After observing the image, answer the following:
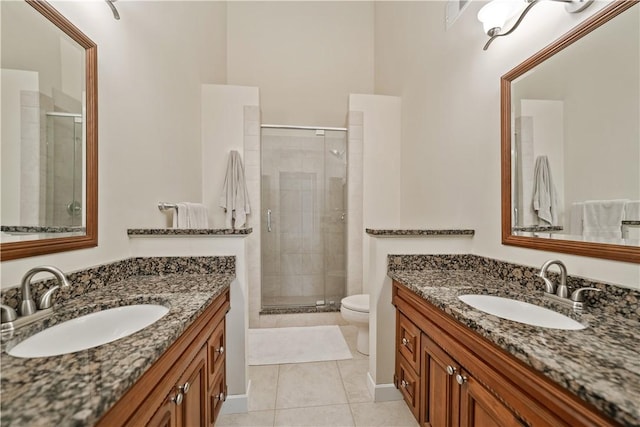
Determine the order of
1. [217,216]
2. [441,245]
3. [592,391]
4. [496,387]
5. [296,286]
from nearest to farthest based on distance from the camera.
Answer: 1. [592,391]
2. [496,387]
3. [441,245]
4. [217,216]
5. [296,286]

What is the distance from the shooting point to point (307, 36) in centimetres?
358

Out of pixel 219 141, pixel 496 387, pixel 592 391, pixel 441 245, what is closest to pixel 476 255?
Answer: pixel 441 245

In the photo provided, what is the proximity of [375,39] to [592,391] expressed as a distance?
412cm

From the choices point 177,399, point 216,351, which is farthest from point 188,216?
point 177,399

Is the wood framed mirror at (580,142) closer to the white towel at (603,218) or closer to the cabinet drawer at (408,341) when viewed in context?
the white towel at (603,218)

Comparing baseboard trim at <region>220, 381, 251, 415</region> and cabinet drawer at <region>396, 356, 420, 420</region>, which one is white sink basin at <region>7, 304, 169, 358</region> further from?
cabinet drawer at <region>396, 356, 420, 420</region>

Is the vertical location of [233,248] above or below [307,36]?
below

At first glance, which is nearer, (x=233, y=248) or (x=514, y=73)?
(x=514, y=73)

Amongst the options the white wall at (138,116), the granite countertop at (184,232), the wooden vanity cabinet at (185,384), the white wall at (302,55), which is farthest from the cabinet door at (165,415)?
the white wall at (302,55)

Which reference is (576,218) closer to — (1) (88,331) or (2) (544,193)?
(2) (544,193)

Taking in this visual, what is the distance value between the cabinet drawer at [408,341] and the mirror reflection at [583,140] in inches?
27.7

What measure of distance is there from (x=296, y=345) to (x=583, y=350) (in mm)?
2141

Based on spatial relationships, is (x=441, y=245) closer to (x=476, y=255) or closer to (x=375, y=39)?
(x=476, y=255)

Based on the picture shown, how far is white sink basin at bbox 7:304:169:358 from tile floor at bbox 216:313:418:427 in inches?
38.3
